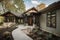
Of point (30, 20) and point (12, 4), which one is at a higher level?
point (12, 4)

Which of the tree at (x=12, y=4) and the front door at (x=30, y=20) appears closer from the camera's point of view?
the tree at (x=12, y=4)

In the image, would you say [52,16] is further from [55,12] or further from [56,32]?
[56,32]

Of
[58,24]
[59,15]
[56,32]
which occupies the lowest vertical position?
[56,32]

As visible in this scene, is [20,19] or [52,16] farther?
[20,19]

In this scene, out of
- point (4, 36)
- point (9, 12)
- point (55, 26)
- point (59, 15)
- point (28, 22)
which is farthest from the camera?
point (9, 12)

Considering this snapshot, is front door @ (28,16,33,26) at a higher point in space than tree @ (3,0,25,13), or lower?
lower

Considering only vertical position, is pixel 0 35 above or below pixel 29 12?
below

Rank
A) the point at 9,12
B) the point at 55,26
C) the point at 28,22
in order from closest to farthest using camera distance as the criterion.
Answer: the point at 55,26 → the point at 28,22 → the point at 9,12

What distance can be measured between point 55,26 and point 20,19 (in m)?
14.3

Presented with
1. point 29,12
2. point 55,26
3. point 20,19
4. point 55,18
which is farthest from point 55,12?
point 20,19

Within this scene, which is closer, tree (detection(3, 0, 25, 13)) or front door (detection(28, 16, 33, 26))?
tree (detection(3, 0, 25, 13))

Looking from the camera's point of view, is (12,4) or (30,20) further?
(30,20)

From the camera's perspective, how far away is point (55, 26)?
24.9 ft

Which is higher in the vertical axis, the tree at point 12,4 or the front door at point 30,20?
the tree at point 12,4
